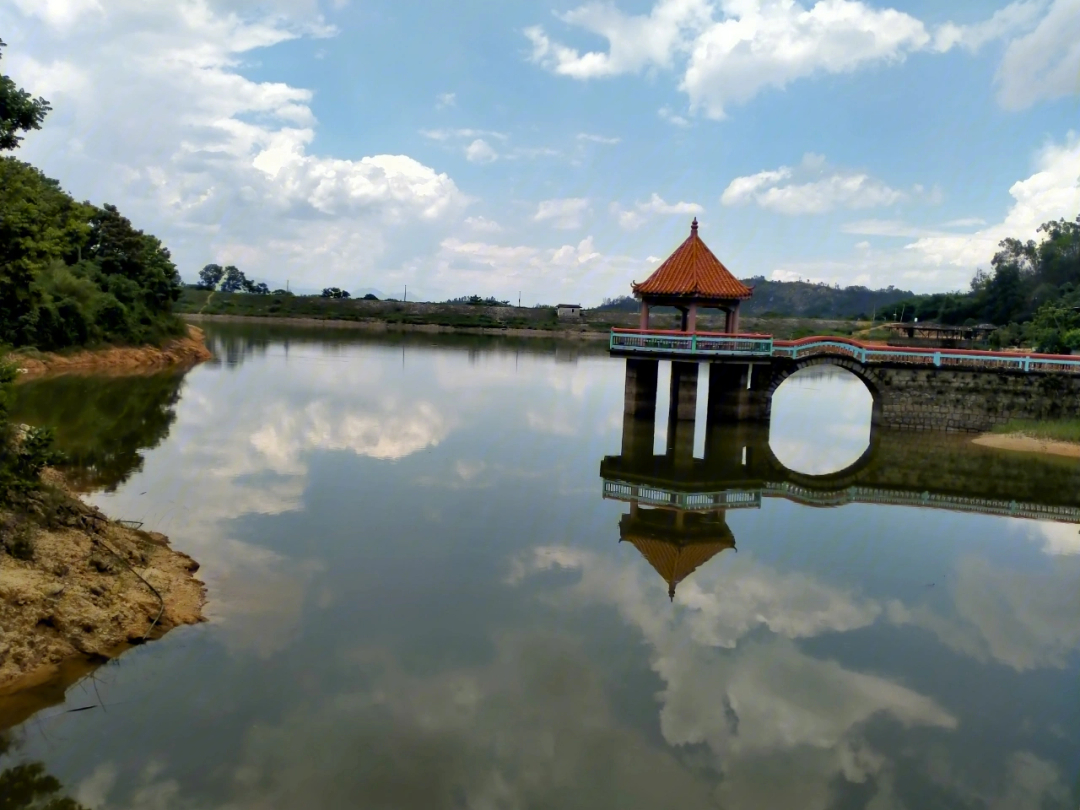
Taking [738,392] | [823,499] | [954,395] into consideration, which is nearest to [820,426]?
[954,395]

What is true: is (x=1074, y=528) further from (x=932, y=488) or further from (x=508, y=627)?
(x=508, y=627)

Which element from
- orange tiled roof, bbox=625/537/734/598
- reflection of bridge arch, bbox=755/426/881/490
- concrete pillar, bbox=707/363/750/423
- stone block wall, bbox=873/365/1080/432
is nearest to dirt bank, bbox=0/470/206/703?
orange tiled roof, bbox=625/537/734/598

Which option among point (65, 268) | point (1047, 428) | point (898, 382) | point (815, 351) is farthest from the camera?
point (65, 268)

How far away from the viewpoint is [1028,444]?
74.9 feet

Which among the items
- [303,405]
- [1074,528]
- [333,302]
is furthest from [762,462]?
[333,302]

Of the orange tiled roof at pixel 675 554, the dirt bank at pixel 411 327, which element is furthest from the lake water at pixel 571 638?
the dirt bank at pixel 411 327

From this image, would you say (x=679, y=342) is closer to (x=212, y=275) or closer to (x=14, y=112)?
(x=14, y=112)

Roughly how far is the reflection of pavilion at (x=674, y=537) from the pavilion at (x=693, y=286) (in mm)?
10103

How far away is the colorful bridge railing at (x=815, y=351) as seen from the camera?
23203mm

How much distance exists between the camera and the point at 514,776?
21.5 ft

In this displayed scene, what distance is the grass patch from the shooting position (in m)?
22.9

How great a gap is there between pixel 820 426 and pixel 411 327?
211 feet

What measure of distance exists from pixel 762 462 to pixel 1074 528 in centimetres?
717

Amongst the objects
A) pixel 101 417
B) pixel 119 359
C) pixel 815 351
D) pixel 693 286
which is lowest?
pixel 101 417
